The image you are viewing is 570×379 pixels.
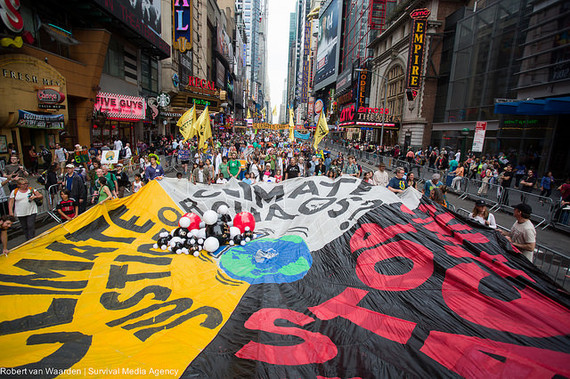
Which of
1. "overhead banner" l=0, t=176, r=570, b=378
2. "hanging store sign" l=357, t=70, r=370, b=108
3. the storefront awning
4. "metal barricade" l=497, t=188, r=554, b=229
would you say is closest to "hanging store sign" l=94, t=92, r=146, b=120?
"overhead banner" l=0, t=176, r=570, b=378

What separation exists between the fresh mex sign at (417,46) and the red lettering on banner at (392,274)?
32.1 metres

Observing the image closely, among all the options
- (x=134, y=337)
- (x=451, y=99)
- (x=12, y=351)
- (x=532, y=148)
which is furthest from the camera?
(x=451, y=99)

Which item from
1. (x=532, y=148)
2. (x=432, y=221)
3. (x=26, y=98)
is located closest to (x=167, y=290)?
(x=432, y=221)

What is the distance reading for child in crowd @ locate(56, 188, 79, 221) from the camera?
25.7 feet

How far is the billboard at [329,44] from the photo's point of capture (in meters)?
84.9

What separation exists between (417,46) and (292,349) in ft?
118

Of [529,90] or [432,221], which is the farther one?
[529,90]

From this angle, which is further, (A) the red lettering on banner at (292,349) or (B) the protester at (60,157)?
(B) the protester at (60,157)

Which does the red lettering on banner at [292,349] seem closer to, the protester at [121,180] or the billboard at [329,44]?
the protester at [121,180]

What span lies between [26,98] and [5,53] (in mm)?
2158

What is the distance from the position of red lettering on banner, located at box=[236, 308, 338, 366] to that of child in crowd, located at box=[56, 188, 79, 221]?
21.5 feet

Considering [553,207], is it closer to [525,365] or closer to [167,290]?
[525,365]

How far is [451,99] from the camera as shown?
3016 centimetres

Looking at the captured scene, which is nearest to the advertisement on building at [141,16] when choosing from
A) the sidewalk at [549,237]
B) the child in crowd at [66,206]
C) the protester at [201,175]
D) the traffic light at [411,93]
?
the protester at [201,175]
